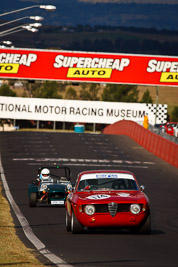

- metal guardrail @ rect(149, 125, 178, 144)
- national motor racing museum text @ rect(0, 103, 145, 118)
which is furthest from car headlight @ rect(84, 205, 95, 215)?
national motor racing museum text @ rect(0, 103, 145, 118)

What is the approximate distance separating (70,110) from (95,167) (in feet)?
173

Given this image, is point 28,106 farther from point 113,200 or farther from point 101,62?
point 113,200

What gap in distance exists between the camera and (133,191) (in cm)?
1532

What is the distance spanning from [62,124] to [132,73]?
23.9m

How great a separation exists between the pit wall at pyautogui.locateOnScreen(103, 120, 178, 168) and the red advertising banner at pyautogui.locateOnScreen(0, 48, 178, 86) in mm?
12572

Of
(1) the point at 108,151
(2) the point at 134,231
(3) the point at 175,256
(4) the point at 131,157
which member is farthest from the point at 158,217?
(1) the point at 108,151

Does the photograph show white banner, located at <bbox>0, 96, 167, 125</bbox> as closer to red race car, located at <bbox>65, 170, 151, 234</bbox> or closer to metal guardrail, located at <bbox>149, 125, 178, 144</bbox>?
metal guardrail, located at <bbox>149, 125, 178, 144</bbox>

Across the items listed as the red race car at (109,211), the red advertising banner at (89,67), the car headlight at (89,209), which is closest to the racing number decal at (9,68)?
the red advertising banner at (89,67)

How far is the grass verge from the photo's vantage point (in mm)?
10719

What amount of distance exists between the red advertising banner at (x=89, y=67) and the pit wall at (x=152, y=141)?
12.6 m

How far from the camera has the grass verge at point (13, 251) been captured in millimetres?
10719

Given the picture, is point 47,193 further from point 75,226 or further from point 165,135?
point 165,135

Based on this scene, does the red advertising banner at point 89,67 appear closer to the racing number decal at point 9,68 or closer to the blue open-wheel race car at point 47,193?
the racing number decal at point 9,68

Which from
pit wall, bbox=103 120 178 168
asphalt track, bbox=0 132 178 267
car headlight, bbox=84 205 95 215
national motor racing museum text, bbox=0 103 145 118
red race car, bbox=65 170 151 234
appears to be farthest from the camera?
national motor racing museum text, bbox=0 103 145 118
